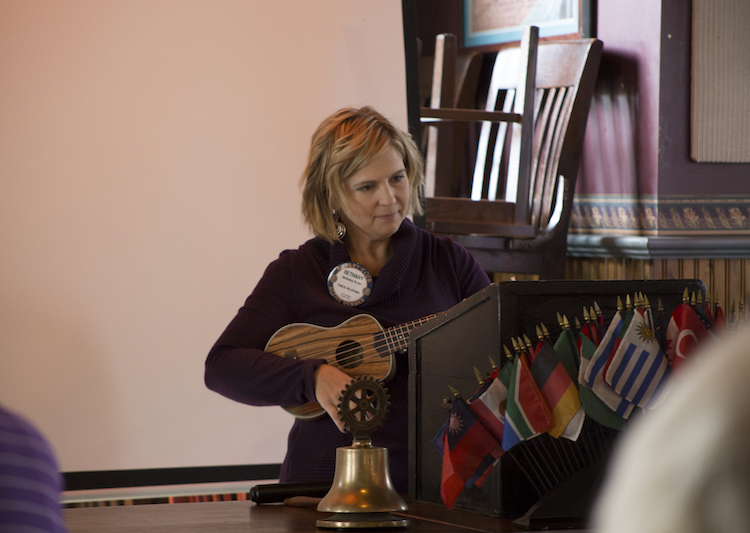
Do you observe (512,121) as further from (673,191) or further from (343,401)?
(343,401)

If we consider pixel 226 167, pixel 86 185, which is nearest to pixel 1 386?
pixel 86 185

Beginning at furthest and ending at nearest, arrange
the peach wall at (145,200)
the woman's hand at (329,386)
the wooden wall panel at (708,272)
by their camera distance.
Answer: the wooden wall panel at (708,272) < the peach wall at (145,200) < the woman's hand at (329,386)

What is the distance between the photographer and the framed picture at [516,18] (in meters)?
→ 3.80

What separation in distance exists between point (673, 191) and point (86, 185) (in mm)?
2076

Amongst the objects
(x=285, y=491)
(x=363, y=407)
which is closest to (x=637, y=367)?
(x=363, y=407)

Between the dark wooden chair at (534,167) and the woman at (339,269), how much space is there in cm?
144

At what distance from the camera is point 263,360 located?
186 cm

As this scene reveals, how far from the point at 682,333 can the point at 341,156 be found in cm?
95

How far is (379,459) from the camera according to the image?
1.28 meters

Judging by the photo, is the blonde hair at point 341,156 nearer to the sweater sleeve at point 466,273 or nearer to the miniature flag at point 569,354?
the sweater sleeve at point 466,273

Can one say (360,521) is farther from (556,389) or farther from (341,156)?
(341,156)

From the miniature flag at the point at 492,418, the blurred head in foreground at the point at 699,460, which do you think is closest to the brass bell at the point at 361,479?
the miniature flag at the point at 492,418

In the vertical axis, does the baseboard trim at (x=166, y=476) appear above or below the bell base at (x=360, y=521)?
below

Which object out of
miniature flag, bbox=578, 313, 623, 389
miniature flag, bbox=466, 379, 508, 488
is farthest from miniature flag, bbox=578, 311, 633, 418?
miniature flag, bbox=466, 379, 508, 488
